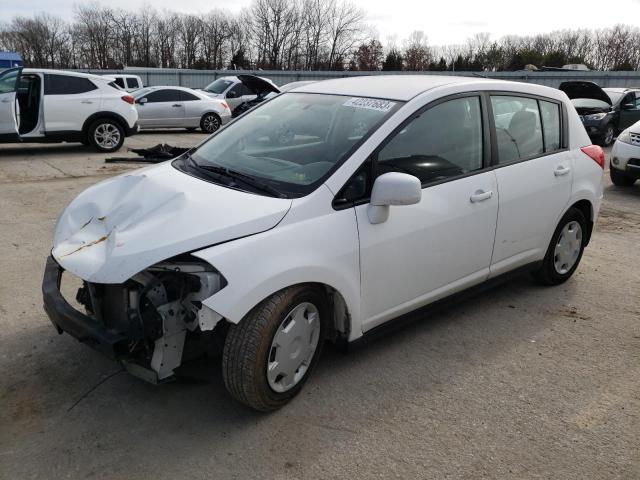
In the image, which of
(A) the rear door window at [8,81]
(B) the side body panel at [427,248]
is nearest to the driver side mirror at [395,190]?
(B) the side body panel at [427,248]

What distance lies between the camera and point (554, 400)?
3.21 metres

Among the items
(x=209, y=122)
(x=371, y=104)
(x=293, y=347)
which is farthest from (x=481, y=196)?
(x=209, y=122)

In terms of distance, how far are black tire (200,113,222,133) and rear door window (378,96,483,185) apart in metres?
14.1

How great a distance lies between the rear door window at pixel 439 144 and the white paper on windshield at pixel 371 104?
172 millimetres

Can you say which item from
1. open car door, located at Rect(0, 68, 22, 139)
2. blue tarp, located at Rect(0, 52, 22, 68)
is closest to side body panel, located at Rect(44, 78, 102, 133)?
open car door, located at Rect(0, 68, 22, 139)

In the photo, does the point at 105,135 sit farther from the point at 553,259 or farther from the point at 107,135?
the point at 553,259

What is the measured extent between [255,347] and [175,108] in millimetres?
15273

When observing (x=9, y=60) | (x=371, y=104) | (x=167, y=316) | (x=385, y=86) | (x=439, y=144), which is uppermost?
(x=9, y=60)

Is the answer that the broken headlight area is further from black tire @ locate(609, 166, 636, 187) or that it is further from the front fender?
black tire @ locate(609, 166, 636, 187)

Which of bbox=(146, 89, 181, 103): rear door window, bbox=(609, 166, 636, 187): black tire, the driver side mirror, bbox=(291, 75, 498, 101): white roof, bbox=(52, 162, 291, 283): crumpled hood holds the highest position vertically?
bbox=(146, 89, 181, 103): rear door window

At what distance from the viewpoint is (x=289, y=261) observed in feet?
9.14

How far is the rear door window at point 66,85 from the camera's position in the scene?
1107cm

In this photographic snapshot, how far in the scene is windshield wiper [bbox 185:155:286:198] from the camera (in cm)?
307

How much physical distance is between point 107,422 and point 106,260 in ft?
2.84
